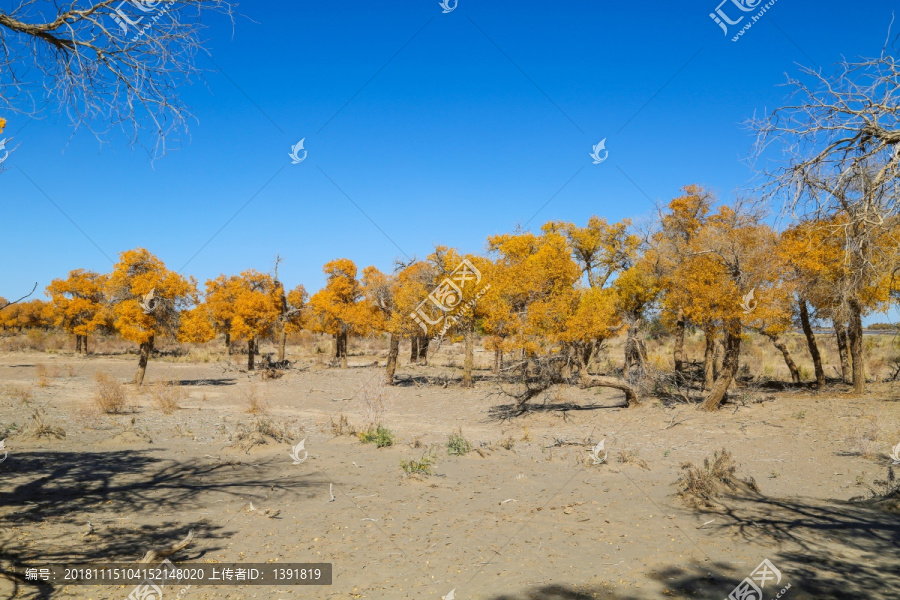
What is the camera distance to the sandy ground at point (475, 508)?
5.30 m

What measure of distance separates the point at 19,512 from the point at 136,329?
1841cm

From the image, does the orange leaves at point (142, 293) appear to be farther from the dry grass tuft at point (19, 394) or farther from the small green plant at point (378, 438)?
the small green plant at point (378, 438)

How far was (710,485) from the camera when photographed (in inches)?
305

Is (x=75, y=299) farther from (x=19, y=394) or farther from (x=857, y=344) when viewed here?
(x=857, y=344)

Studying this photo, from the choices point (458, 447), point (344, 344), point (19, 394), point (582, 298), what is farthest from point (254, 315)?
point (458, 447)

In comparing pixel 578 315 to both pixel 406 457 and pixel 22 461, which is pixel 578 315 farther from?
pixel 22 461

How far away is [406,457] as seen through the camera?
37.7ft

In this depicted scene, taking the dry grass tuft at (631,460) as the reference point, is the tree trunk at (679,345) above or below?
above

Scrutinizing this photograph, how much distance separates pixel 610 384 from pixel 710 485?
32.8 feet

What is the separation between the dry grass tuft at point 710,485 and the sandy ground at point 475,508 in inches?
11.3

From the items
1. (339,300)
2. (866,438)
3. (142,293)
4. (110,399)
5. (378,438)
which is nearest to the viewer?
(378,438)

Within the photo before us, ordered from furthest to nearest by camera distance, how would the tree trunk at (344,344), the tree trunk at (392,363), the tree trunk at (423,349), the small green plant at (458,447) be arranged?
the tree trunk at (423,349) < the tree trunk at (344,344) < the tree trunk at (392,363) < the small green plant at (458,447)

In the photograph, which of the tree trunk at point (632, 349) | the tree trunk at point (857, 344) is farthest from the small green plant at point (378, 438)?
the tree trunk at point (857, 344)

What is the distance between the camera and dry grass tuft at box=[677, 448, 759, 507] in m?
7.58
